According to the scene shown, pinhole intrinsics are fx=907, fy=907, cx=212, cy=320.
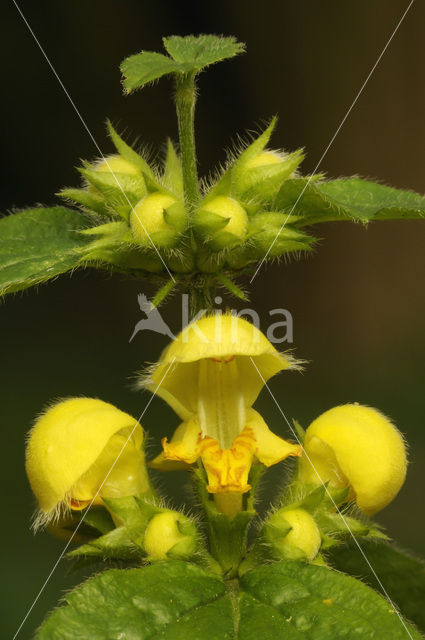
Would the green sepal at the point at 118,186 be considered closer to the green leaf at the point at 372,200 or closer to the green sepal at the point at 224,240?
the green sepal at the point at 224,240

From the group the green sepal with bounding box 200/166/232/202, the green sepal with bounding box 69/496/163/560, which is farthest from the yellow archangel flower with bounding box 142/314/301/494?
the green sepal with bounding box 200/166/232/202

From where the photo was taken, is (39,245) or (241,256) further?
(39,245)

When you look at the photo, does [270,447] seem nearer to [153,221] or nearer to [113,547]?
[113,547]

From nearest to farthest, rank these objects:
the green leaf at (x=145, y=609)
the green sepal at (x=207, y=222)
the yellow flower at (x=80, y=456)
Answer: the green leaf at (x=145, y=609), the green sepal at (x=207, y=222), the yellow flower at (x=80, y=456)

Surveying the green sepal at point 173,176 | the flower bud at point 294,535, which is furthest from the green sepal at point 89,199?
the flower bud at point 294,535

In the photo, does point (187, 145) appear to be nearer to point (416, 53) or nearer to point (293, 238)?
point (293, 238)

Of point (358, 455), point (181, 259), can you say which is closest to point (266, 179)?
point (181, 259)
